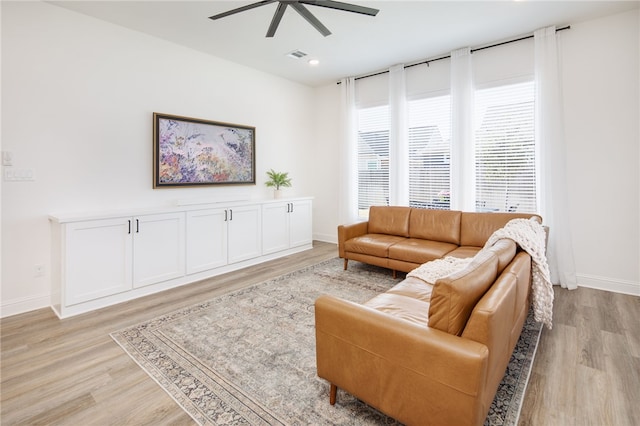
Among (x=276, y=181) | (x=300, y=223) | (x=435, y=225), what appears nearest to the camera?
(x=435, y=225)

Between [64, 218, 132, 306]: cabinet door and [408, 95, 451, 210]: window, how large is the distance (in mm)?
3935

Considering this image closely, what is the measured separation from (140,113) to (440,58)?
4115 mm

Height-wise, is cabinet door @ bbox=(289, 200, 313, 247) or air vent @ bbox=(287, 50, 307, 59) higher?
air vent @ bbox=(287, 50, 307, 59)

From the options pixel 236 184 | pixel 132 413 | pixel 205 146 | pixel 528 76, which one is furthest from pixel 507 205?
pixel 132 413

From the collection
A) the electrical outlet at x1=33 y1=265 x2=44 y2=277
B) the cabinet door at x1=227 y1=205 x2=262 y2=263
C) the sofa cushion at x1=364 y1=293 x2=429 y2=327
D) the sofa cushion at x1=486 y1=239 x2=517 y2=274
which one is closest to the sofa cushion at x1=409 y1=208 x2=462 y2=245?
the sofa cushion at x1=486 y1=239 x2=517 y2=274

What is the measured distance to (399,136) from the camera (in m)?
5.05

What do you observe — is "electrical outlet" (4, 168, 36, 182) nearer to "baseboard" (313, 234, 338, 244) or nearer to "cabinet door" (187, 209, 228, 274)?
"cabinet door" (187, 209, 228, 274)

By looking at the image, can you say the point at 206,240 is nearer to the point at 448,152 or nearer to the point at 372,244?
the point at 372,244

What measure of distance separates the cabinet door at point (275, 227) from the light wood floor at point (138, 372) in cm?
181

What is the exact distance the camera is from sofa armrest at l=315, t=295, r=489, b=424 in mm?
1256

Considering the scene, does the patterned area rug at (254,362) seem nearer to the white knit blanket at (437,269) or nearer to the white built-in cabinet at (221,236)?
the white knit blanket at (437,269)

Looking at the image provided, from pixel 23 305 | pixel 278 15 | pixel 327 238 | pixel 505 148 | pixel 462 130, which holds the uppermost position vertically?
pixel 278 15

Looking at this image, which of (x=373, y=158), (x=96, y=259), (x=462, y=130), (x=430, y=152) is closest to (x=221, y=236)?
(x=96, y=259)

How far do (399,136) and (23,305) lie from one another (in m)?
5.02
